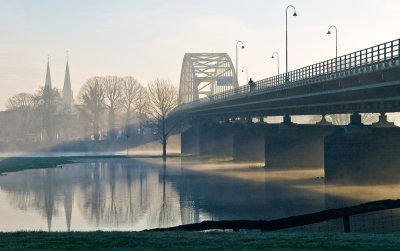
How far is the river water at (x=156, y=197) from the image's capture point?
30234 mm

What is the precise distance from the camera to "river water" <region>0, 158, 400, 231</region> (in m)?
30.2

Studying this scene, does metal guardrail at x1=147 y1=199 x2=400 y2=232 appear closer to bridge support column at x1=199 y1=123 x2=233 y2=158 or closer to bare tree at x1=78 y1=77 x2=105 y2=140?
bridge support column at x1=199 y1=123 x2=233 y2=158

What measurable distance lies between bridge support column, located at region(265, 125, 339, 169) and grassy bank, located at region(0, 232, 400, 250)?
168 ft

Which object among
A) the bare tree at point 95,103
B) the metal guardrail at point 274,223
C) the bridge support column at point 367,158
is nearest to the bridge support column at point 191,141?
the bare tree at point 95,103

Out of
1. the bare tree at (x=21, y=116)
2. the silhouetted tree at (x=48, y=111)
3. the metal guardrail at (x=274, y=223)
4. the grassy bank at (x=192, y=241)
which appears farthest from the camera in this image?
the bare tree at (x=21, y=116)

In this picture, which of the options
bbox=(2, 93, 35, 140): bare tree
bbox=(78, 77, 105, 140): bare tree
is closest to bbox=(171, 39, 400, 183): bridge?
bbox=(78, 77, 105, 140): bare tree

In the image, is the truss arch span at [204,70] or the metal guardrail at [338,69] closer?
the metal guardrail at [338,69]

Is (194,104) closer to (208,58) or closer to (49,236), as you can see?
(208,58)

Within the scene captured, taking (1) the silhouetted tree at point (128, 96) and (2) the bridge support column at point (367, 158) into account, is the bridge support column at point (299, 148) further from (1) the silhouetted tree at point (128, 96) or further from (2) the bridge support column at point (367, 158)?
(1) the silhouetted tree at point (128, 96)

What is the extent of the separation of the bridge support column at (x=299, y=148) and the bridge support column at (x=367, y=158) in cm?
1683

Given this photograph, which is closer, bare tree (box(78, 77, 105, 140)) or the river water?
the river water

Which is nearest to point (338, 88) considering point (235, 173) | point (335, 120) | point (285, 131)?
point (235, 173)

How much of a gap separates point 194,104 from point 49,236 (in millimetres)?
103545

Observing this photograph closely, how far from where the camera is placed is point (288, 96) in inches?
2397
